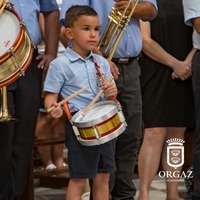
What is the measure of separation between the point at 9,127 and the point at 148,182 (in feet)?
4.58

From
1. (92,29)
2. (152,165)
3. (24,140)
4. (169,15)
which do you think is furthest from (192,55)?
(24,140)

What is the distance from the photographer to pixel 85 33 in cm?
374

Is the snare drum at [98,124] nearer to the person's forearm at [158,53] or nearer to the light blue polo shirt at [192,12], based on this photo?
the light blue polo shirt at [192,12]

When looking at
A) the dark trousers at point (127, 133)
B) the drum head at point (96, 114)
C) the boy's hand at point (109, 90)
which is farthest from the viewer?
the dark trousers at point (127, 133)

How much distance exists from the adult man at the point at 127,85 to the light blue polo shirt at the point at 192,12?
254mm

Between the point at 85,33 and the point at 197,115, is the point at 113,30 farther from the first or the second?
the point at 197,115

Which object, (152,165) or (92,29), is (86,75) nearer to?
(92,29)

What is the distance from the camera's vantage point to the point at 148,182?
188 inches

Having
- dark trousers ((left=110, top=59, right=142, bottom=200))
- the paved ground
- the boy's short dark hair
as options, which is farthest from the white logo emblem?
the boy's short dark hair

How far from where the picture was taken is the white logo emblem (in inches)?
191

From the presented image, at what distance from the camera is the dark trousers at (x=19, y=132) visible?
3.75m

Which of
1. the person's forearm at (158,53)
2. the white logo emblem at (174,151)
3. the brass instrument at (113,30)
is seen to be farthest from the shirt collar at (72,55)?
the white logo emblem at (174,151)

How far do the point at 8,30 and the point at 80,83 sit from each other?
499 millimetres

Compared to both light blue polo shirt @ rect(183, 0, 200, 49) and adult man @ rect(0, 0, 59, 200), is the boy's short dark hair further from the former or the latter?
light blue polo shirt @ rect(183, 0, 200, 49)
